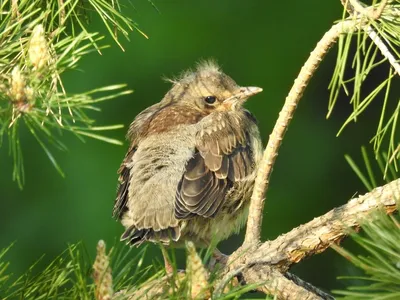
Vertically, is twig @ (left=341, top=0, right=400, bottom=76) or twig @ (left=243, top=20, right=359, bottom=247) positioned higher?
twig @ (left=341, top=0, right=400, bottom=76)

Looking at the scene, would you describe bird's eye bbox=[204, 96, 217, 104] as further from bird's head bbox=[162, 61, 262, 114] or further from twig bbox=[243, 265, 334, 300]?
twig bbox=[243, 265, 334, 300]

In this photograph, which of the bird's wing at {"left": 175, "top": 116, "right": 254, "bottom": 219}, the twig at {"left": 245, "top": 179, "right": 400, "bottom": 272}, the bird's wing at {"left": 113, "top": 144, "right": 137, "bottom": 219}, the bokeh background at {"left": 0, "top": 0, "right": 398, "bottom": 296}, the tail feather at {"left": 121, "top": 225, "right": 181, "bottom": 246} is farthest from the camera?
the bokeh background at {"left": 0, "top": 0, "right": 398, "bottom": 296}

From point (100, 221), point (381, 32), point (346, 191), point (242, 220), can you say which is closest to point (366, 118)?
point (346, 191)

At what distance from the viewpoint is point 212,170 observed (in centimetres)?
449

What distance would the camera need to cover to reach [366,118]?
28.4 feet

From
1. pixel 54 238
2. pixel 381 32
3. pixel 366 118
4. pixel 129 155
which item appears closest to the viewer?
pixel 381 32

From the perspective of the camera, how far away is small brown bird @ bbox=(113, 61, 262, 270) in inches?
168

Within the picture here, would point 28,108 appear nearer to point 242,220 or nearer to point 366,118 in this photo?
point 242,220

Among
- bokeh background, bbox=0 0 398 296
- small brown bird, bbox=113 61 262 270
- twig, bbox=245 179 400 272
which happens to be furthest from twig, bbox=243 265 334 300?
bokeh background, bbox=0 0 398 296

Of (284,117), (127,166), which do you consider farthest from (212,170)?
(284,117)

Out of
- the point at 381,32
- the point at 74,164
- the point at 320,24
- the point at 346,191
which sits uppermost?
the point at 381,32

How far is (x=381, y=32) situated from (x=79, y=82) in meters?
4.39

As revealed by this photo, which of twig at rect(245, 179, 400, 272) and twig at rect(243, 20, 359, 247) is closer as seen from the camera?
twig at rect(243, 20, 359, 247)

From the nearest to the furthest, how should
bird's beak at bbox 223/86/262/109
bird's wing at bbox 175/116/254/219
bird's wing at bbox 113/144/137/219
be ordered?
1. bird's wing at bbox 175/116/254/219
2. bird's wing at bbox 113/144/137/219
3. bird's beak at bbox 223/86/262/109
